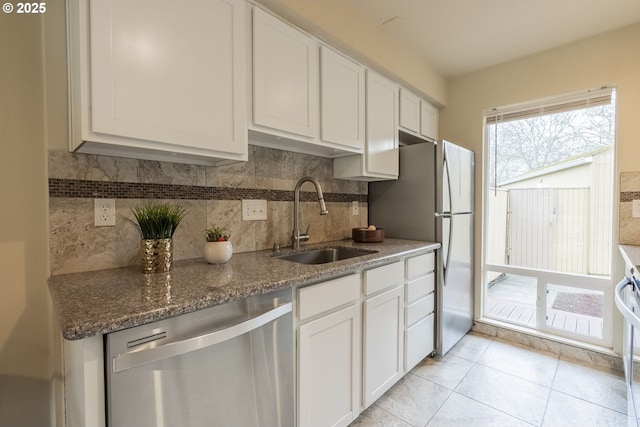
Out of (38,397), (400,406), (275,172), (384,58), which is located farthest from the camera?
(384,58)

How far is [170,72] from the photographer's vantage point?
1.14 metres

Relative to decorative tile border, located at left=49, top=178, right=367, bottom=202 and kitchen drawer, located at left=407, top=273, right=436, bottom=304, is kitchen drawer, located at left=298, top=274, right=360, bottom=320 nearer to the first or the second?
kitchen drawer, located at left=407, top=273, right=436, bottom=304

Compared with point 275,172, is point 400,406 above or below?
below

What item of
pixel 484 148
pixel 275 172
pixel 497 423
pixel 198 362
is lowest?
pixel 497 423

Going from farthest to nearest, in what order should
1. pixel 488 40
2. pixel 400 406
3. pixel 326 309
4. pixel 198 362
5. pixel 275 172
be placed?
pixel 488 40 → pixel 275 172 → pixel 400 406 → pixel 326 309 → pixel 198 362

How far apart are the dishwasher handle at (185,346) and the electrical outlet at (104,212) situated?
0.73 m

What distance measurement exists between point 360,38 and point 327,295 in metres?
1.67

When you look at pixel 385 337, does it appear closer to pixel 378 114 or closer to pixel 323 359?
pixel 323 359

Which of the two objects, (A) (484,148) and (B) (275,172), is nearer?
(B) (275,172)

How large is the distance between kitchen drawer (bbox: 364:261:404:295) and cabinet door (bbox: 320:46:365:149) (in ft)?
2.77

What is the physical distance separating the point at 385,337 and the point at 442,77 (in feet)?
8.41

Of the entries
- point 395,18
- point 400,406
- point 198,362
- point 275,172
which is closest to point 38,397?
point 198,362

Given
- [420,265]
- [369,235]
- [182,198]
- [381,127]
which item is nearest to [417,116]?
[381,127]

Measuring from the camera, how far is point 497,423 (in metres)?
1.62
